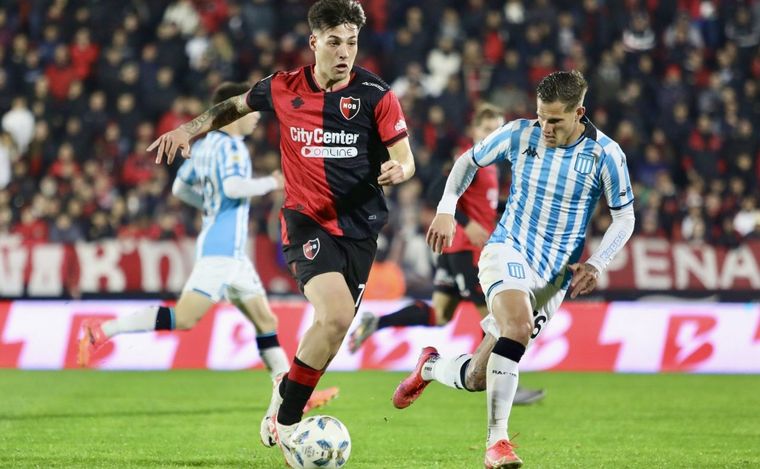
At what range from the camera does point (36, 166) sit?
60.2 ft

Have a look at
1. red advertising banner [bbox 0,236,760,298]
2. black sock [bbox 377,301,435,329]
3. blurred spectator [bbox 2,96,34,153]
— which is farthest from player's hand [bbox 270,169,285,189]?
blurred spectator [bbox 2,96,34,153]

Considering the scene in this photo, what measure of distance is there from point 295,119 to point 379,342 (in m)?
6.89

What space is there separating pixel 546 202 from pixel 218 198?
10.7 ft

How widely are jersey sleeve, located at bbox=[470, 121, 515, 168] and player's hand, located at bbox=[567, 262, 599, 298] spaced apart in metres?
0.79

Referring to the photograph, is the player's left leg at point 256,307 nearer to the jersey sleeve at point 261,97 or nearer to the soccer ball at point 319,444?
the jersey sleeve at point 261,97

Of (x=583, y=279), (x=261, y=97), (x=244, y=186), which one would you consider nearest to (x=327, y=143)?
(x=261, y=97)

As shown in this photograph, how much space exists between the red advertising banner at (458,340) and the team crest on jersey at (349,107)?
21.9 feet

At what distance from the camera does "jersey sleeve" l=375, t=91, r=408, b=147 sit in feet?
21.5

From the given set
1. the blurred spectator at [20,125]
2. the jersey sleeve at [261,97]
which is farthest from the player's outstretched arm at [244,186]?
the blurred spectator at [20,125]

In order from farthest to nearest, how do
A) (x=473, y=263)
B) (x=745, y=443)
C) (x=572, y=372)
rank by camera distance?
(x=572, y=372) → (x=473, y=263) → (x=745, y=443)

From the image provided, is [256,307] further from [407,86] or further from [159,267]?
[407,86]

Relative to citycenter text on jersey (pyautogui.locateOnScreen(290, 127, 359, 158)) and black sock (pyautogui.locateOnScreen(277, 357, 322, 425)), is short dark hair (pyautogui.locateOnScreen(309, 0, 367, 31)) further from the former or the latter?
black sock (pyautogui.locateOnScreen(277, 357, 322, 425))

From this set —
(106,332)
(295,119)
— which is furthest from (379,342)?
(295,119)

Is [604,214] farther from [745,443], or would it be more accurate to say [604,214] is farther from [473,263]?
[745,443]
